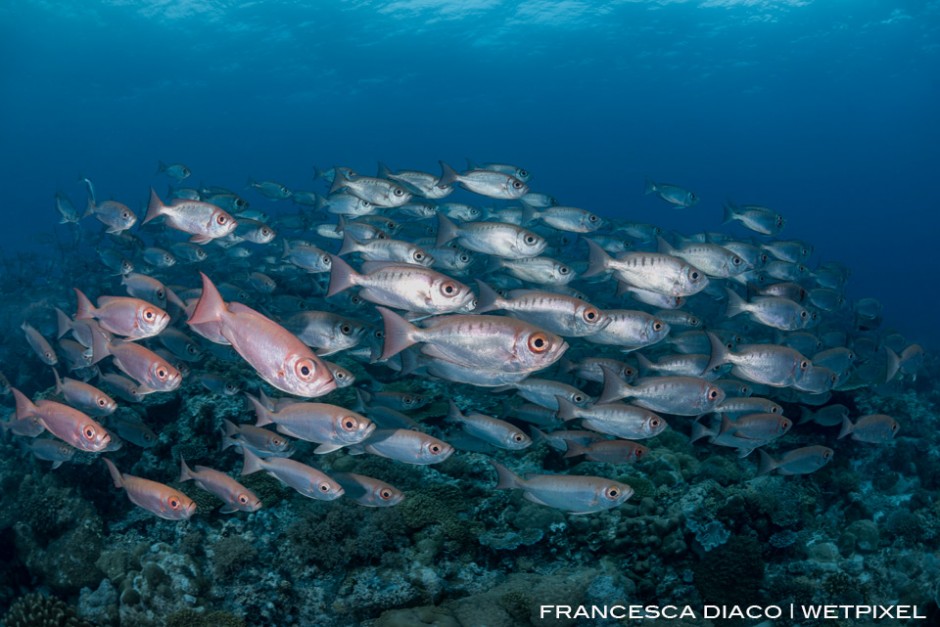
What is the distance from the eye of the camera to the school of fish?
4.36 m

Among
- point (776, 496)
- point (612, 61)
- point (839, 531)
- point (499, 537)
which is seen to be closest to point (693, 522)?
point (776, 496)

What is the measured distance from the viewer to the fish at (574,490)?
511 centimetres

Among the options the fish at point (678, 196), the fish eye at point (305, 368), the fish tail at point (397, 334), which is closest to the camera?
the fish eye at point (305, 368)

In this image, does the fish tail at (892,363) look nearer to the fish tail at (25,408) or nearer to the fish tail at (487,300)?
the fish tail at (487,300)

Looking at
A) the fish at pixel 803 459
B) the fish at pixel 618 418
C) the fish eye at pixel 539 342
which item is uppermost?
the fish eye at pixel 539 342

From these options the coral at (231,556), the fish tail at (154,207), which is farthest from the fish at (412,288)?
the coral at (231,556)

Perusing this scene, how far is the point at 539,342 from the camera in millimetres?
3912

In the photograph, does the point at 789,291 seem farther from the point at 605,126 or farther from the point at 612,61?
the point at 605,126

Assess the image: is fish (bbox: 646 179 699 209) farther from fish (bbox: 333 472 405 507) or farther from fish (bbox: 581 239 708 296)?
fish (bbox: 333 472 405 507)

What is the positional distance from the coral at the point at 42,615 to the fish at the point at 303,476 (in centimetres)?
222

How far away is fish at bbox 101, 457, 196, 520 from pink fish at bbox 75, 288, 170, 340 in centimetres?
154

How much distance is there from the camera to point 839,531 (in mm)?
7922

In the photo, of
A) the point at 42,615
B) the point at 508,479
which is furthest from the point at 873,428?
the point at 42,615

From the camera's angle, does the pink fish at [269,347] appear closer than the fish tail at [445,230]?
Yes
